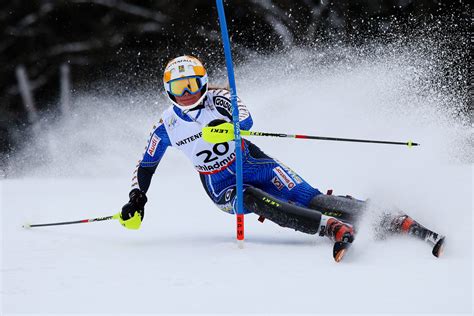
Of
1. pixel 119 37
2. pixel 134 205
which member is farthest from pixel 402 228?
pixel 119 37

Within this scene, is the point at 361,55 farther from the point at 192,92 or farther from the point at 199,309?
the point at 199,309

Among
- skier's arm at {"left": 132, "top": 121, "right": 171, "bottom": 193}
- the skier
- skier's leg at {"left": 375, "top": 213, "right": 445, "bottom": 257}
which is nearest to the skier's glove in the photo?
the skier

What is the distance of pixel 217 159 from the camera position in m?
3.91

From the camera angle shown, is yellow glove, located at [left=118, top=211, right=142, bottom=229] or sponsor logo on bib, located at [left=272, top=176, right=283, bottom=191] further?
sponsor logo on bib, located at [left=272, top=176, right=283, bottom=191]

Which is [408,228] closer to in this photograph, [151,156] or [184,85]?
[184,85]

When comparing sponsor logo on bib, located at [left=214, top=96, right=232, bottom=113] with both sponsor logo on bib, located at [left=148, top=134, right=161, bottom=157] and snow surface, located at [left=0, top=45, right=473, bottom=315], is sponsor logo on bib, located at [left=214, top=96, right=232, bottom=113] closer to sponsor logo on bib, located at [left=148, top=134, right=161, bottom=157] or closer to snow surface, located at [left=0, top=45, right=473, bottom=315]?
sponsor logo on bib, located at [left=148, top=134, right=161, bottom=157]

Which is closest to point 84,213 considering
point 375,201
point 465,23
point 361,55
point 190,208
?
point 190,208

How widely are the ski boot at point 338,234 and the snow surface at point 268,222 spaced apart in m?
0.05

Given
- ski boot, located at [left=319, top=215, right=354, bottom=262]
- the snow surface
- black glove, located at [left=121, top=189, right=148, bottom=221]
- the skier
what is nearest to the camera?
the snow surface

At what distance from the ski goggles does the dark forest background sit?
6815 millimetres

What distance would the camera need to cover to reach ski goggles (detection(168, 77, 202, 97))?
3.73 m

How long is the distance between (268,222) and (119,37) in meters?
7.78

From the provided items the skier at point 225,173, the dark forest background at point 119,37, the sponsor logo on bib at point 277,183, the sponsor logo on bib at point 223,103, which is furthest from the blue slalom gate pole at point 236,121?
the dark forest background at point 119,37

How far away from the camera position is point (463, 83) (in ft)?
29.2
